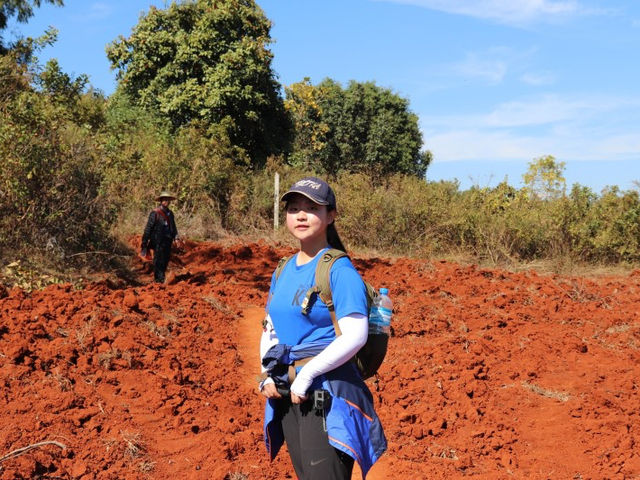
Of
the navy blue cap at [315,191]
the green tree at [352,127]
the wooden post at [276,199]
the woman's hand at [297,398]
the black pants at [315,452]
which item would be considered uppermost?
the green tree at [352,127]

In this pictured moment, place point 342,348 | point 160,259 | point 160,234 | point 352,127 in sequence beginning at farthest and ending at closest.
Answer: point 352,127 < point 160,259 < point 160,234 < point 342,348

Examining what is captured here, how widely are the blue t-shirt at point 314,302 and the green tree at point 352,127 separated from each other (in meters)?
30.8

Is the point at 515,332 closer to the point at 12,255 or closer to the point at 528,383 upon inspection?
the point at 528,383

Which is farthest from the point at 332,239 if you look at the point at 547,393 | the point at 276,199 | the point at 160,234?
the point at 276,199

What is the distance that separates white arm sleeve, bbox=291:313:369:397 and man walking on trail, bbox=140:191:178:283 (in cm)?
823

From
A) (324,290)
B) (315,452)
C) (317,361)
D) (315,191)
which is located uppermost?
(315,191)

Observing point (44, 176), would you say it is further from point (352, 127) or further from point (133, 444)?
point (352, 127)

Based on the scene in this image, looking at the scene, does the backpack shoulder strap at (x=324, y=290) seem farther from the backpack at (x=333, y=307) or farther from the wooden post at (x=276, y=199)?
the wooden post at (x=276, y=199)

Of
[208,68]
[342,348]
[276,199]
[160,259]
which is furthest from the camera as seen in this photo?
[208,68]

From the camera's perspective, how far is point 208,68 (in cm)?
2239

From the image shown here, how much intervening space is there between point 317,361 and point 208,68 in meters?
21.3

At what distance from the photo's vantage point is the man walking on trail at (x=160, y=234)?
10.3m

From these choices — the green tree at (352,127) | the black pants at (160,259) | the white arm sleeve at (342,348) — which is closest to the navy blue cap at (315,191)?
the white arm sleeve at (342,348)

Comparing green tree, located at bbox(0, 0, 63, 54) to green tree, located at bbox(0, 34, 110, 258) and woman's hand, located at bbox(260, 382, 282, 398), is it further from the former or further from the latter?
woman's hand, located at bbox(260, 382, 282, 398)
